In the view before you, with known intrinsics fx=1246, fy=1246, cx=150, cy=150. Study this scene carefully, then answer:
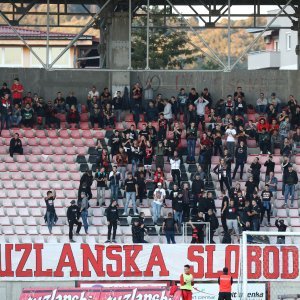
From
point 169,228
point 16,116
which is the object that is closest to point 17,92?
point 16,116

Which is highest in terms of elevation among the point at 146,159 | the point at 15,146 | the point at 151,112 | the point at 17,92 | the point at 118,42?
the point at 118,42

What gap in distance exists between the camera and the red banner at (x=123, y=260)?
111 feet

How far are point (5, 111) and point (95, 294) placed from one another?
14053mm

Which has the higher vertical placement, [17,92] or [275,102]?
[17,92]

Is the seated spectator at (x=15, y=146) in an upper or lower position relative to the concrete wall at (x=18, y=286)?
upper

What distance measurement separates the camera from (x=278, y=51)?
320 feet

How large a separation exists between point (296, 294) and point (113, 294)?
520cm

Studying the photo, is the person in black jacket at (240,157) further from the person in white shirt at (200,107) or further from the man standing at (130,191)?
the man standing at (130,191)

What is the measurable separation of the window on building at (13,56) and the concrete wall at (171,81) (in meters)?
44.3

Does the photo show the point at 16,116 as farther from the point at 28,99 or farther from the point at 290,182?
the point at 290,182

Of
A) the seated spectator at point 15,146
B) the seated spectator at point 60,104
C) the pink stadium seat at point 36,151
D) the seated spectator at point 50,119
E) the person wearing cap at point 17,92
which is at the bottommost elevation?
the pink stadium seat at point 36,151

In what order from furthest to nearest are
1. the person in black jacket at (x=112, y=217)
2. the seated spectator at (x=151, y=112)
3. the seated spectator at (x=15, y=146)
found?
the seated spectator at (x=151, y=112) → the seated spectator at (x=15, y=146) → the person in black jacket at (x=112, y=217)

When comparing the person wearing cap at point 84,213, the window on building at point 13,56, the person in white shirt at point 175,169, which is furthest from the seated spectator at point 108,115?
the window on building at point 13,56

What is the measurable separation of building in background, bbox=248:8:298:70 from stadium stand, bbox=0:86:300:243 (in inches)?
1754
